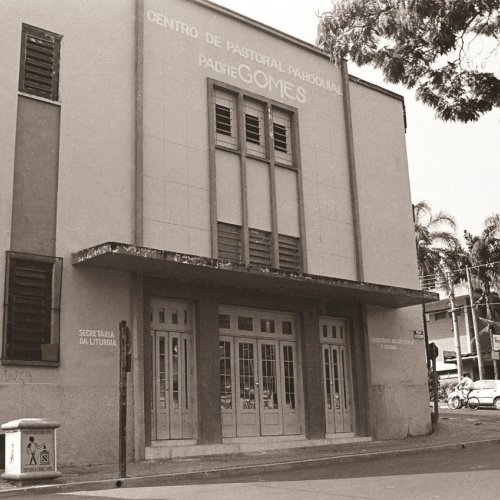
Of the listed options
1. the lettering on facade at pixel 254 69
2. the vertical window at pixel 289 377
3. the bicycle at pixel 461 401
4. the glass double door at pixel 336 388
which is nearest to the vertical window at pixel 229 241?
the vertical window at pixel 289 377

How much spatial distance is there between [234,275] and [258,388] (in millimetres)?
3115

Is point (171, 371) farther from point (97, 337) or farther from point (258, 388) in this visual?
point (258, 388)

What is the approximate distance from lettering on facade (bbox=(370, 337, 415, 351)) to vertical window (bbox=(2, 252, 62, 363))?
351 inches

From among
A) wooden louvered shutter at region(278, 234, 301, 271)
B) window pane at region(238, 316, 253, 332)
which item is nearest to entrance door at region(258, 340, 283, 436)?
window pane at region(238, 316, 253, 332)

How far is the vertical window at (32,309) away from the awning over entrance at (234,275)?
0.72 m

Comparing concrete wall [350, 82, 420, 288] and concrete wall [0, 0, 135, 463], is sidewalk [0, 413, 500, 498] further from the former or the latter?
concrete wall [350, 82, 420, 288]

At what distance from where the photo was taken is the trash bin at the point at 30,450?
1122cm

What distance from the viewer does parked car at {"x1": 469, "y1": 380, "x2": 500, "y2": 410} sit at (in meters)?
34.9

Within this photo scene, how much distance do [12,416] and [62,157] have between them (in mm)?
5170

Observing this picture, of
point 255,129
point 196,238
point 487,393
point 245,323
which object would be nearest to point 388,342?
point 245,323

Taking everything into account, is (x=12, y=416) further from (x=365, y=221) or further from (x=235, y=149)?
(x=365, y=221)

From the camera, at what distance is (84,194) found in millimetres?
15297

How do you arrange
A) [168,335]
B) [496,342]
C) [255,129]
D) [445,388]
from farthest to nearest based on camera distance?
[445,388]
[496,342]
[255,129]
[168,335]

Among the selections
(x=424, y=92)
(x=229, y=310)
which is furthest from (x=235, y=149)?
(x=424, y=92)
